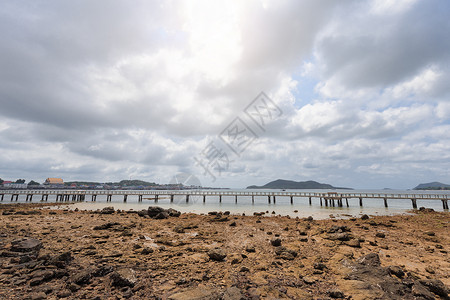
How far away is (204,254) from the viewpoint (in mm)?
9273

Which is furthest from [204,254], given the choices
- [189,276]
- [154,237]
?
[154,237]

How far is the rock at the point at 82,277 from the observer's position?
6.04 m

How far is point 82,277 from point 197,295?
376cm

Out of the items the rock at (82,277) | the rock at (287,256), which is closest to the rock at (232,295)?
the rock at (287,256)

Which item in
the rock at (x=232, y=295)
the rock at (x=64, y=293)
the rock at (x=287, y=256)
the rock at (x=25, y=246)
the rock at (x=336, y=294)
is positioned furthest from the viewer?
the rock at (x=287, y=256)

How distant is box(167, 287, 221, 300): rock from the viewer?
530cm

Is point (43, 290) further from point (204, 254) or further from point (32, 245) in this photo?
point (204, 254)

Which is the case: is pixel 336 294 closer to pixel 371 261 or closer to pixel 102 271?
pixel 371 261

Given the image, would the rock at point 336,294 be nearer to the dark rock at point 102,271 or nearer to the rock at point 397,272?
the rock at point 397,272

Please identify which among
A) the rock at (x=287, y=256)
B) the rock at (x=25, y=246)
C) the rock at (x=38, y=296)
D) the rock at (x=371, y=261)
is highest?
the rock at (x=25, y=246)

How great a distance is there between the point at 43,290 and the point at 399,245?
16418 millimetres

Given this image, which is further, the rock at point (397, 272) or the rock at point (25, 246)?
the rock at point (25, 246)

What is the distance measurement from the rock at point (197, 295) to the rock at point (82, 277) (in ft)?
9.56

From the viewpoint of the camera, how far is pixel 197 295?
213 inches
